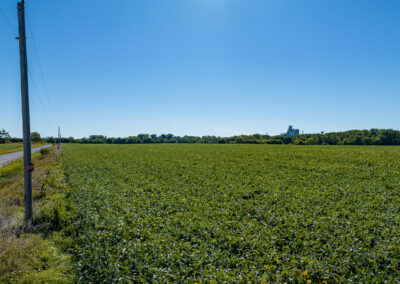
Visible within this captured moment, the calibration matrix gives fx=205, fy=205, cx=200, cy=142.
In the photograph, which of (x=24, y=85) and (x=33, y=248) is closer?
(x=33, y=248)

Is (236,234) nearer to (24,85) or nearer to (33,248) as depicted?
(33,248)

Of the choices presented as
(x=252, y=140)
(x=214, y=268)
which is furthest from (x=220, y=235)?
(x=252, y=140)

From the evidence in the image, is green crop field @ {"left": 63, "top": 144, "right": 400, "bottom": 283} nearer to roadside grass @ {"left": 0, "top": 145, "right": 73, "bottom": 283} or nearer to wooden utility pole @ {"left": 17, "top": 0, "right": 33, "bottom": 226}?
roadside grass @ {"left": 0, "top": 145, "right": 73, "bottom": 283}

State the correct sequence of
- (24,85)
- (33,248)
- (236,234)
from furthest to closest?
(24,85) < (236,234) < (33,248)

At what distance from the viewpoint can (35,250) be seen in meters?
6.48

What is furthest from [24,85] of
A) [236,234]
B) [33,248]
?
[236,234]

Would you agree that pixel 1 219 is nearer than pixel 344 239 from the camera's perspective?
No

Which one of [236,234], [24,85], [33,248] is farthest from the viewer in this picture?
[24,85]

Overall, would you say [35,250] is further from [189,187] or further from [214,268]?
[189,187]

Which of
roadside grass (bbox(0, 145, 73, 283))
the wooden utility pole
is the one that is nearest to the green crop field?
roadside grass (bbox(0, 145, 73, 283))

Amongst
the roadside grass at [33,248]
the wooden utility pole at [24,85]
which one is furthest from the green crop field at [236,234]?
the wooden utility pole at [24,85]

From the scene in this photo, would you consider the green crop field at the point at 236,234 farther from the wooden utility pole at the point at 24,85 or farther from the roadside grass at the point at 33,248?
the wooden utility pole at the point at 24,85

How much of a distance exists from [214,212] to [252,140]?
111 metres

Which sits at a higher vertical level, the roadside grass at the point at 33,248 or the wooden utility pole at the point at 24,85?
the wooden utility pole at the point at 24,85
